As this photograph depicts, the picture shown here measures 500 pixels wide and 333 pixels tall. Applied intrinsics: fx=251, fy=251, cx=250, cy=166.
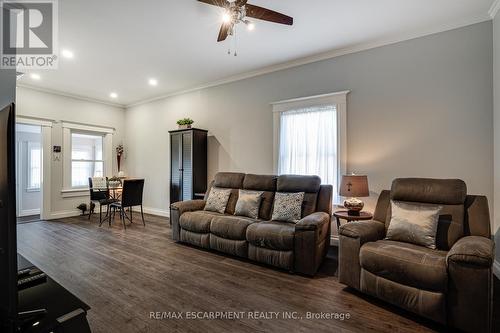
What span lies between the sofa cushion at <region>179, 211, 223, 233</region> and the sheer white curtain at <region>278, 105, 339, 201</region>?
4.73ft

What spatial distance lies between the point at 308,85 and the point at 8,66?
11.9ft

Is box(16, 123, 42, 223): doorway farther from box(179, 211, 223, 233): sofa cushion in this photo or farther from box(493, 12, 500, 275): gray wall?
box(493, 12, 500, 275): gray wall

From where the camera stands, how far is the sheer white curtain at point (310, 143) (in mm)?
3822

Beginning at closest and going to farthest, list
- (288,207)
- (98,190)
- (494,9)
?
(494,9) → (288,207) → (98,190)

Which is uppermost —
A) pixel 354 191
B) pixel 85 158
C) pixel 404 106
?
pixel 404 106

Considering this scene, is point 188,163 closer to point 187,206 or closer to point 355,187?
point 187,206

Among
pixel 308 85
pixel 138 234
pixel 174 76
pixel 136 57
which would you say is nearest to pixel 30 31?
pixel 136 57

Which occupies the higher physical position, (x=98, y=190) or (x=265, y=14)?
(x=265, y=14)

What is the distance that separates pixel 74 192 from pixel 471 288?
7142mm

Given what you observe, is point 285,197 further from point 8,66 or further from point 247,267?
point 8,66

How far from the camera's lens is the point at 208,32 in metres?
3.27

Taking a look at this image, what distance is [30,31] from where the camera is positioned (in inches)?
124

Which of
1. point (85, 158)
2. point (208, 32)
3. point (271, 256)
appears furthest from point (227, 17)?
point (85, 158)

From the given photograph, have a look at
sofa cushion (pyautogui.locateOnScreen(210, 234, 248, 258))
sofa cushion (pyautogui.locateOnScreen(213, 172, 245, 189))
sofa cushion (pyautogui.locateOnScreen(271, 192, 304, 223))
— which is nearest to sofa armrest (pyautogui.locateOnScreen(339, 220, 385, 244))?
sofa cushion (pyautogui.locateOnScreen(271, 192, 304, 223))
